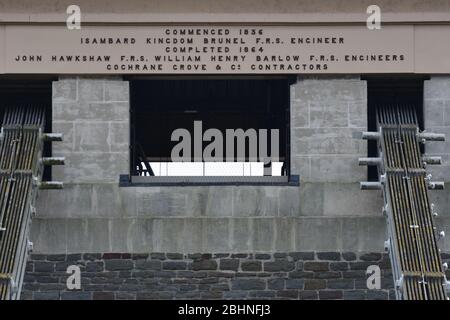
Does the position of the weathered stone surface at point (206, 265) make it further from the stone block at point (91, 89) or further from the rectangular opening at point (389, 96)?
the rectangular opening at point (389, 96)

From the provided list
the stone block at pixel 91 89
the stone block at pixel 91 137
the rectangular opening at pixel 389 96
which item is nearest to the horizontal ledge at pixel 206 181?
the stone block at pixel 91 137

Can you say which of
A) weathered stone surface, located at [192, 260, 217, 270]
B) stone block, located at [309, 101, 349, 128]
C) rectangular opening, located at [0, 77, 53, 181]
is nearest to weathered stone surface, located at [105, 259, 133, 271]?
weathered stone surface, located at [192, 260, 217, 270]

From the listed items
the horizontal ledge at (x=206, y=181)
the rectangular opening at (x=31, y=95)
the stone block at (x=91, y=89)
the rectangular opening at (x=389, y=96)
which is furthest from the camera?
the rectangular opening at (x=31, y=95)

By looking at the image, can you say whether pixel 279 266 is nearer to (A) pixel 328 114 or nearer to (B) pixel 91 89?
(A) pixel 328 114

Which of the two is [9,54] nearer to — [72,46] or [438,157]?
[72,46]

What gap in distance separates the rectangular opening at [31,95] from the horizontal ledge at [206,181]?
2.60 metres

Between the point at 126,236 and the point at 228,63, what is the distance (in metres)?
4.24

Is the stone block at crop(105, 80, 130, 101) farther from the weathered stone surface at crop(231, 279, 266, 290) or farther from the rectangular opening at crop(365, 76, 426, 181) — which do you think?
the rectangular opening at crop(365, 76, 426, 181)

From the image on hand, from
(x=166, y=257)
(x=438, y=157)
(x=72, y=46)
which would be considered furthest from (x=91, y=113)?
(x=438, y=157)

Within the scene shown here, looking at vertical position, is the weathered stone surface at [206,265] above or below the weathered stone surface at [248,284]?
above

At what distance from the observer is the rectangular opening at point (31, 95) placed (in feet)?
93.9

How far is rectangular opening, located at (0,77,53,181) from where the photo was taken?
93.9ft

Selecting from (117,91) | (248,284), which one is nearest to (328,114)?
(248,284)

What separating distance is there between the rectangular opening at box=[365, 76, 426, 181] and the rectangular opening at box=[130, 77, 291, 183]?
8.90 feet
